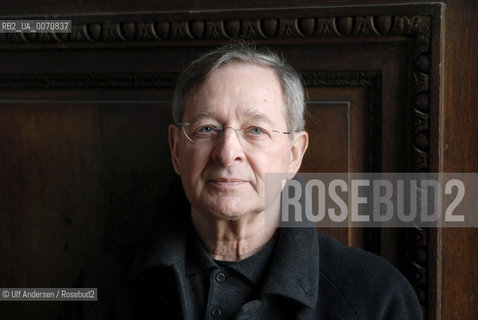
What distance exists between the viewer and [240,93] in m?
1.14

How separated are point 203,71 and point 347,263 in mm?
601

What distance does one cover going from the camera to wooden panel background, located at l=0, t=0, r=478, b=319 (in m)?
1.34

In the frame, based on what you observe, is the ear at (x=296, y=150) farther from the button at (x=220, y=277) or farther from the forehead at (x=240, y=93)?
the button at (x=220, y=277)

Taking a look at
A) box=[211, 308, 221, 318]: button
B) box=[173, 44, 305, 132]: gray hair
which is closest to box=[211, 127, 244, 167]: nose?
box=[173, 44, 305, 132]: gray hair

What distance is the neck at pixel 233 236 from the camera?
48.0 inches

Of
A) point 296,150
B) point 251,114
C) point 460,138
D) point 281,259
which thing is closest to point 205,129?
point 251,114

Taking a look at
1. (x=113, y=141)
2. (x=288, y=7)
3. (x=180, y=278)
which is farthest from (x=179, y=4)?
(x=180, y=278)

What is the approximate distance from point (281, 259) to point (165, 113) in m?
0.60

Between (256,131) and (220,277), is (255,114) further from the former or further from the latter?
(220,277)

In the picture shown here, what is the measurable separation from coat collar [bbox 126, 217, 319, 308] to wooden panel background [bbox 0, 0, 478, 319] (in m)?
0.23

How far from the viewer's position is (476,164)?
1344 mm

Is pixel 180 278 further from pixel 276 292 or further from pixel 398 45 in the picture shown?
pixel 398 45

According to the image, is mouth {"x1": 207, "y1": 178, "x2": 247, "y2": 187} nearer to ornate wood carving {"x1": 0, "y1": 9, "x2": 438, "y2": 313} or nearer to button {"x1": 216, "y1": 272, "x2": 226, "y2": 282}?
button {"x1": 216, "y1": 272, "x2": 226, "y2": 282}

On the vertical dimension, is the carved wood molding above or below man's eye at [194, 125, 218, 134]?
above
